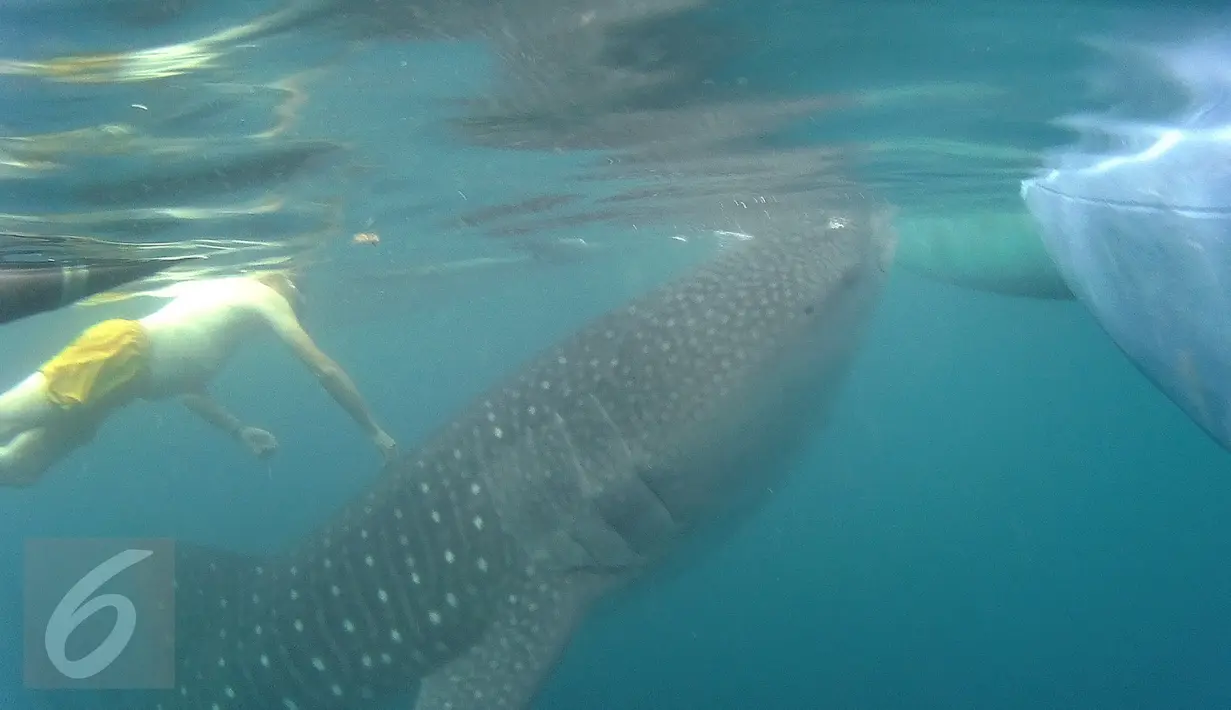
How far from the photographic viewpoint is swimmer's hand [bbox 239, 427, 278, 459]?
Result: 9047 millimetres

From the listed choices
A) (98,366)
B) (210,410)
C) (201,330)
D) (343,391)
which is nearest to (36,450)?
(98,366)

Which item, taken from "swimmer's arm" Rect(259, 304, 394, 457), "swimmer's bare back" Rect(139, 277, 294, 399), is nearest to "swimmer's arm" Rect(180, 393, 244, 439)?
"swimmer's bare back" Rect(139, 277, 294, 399)

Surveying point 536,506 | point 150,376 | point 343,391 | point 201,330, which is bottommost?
point 536,506

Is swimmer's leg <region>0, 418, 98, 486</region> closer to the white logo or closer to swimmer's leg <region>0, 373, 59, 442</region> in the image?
swimmer's leg <region>0, 373, 59, 442</region>

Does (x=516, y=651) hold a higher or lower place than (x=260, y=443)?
lower

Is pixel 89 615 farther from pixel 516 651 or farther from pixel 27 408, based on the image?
pixel 516 651

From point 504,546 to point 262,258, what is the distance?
30.2 ft

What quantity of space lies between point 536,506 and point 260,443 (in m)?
4.41

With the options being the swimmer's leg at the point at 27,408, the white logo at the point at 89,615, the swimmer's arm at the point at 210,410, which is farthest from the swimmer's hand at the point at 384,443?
the swimmer's leg at the point at 27,408

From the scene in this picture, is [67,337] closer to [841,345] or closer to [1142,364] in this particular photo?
[841,345]

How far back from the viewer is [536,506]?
20.4 ft

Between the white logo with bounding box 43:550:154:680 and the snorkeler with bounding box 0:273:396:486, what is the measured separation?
119 cm

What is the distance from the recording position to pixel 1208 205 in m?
4.04

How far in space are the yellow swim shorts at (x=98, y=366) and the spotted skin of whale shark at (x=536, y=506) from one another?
2.55 metres
